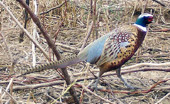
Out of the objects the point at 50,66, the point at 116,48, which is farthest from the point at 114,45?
the point at 50,66

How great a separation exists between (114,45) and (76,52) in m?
1.38

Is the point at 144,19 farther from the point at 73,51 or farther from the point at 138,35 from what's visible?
the point at 73,51

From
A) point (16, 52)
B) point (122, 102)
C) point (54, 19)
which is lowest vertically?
point (122, 102)

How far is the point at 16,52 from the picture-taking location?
433 centimetres

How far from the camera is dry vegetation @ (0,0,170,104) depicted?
313 cm

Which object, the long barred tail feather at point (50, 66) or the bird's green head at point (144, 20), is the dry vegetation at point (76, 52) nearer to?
the long barred tail feather at point (50, 66)

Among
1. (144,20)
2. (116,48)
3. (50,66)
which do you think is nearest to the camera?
(50,66)

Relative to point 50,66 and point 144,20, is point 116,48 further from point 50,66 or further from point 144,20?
point 50,66

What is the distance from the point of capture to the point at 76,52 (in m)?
4.29

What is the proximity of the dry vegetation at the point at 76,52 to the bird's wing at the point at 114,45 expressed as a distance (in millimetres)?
217

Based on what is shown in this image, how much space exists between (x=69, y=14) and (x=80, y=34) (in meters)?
0.49

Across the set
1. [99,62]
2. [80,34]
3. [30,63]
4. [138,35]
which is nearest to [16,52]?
[30,63]

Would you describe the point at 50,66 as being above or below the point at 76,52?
Result: above

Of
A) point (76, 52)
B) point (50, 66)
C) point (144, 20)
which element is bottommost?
point (76, 52)
